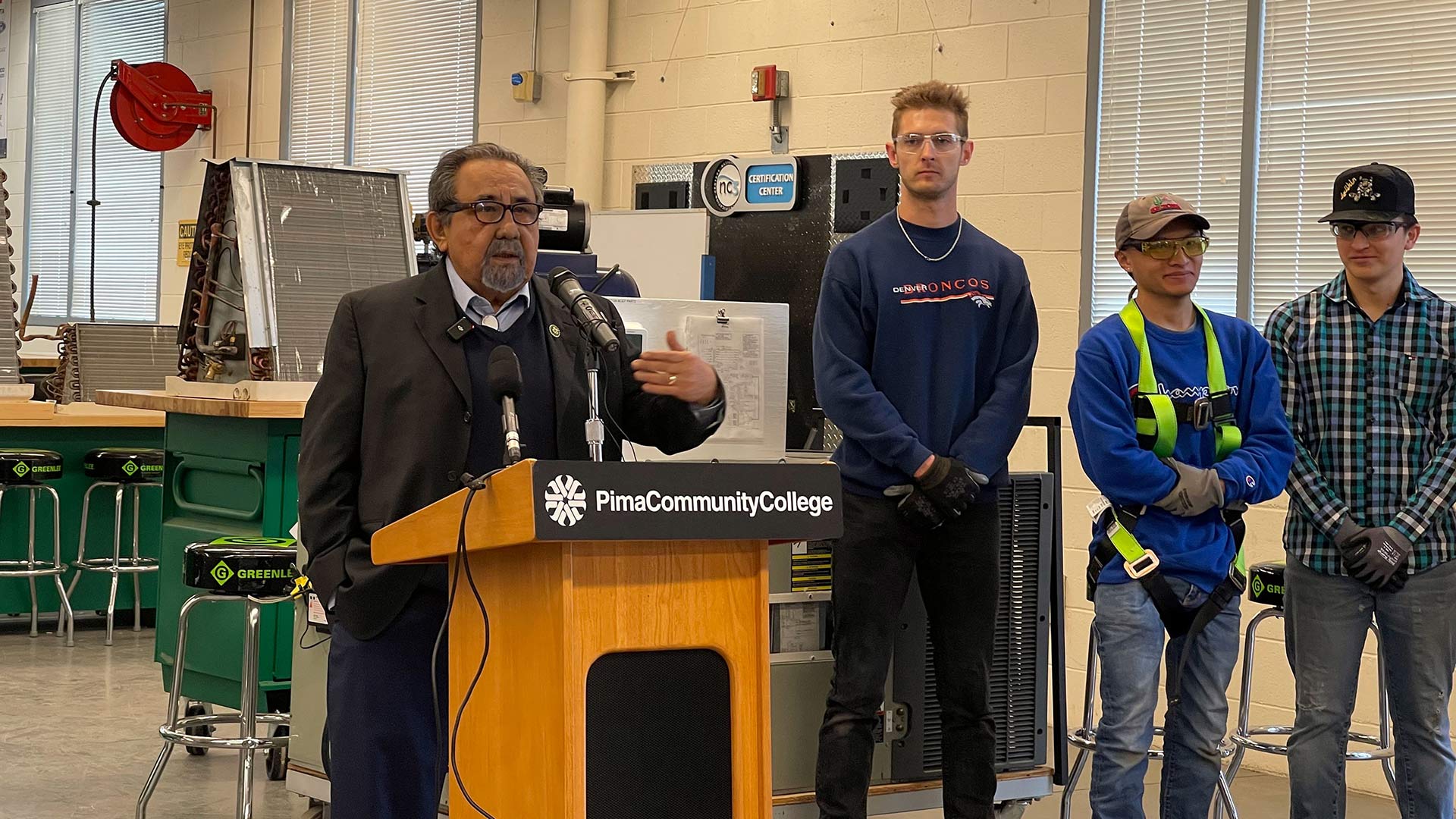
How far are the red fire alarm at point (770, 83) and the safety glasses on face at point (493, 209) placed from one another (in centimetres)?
408

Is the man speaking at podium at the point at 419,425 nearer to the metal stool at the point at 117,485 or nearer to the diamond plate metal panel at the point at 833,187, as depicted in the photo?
the diamond plate metal panel at the point at 833,187

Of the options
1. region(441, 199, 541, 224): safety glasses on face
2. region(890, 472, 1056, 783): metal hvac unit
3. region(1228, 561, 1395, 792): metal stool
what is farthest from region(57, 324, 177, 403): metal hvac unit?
region(441, 199, 541, 224): safety glasses on face

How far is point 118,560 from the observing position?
6.43 m

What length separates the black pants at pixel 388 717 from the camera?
2.30 meters

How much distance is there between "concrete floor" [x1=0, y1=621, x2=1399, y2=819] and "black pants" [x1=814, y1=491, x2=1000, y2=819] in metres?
1.04

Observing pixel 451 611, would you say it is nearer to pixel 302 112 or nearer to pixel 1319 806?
pixel 1319 806

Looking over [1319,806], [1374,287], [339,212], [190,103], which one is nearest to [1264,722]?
[1319,806]

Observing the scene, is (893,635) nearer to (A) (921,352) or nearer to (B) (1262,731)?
(A) (921,352)

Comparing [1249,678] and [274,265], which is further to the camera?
[274,265]

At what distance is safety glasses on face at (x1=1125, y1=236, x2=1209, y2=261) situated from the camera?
119 inches

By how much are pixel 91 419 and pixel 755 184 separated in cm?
395

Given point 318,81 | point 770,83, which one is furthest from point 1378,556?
point 318,81

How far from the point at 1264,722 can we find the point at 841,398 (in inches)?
102

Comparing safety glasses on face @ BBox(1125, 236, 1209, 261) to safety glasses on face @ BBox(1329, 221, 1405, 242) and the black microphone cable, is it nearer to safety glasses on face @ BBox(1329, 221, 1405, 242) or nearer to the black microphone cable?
safety glasses on face @ BBox(1329, 221, 1405, 242)
